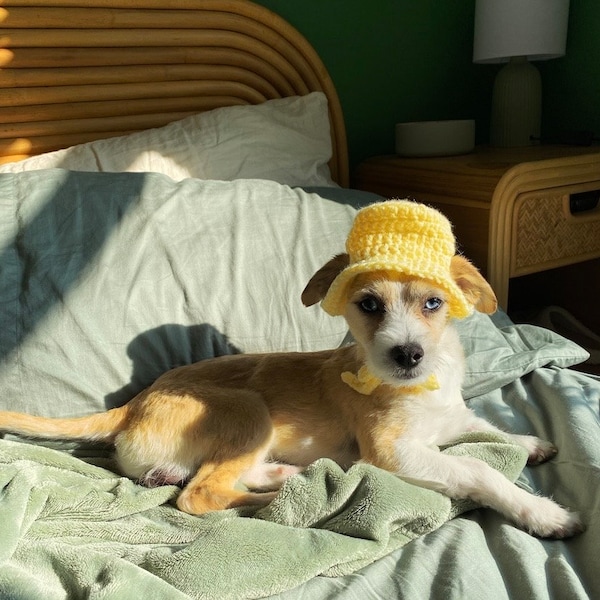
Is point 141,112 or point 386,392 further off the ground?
point 141,112

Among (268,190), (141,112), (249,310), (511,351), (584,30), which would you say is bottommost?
(511,351)

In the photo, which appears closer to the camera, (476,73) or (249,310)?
(249,310)

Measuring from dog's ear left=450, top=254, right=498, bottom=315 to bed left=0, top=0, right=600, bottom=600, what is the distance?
31 centimetres

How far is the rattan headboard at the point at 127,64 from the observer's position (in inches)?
86.8

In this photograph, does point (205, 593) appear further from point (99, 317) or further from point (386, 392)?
point (99, 317)

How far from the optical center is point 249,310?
1.83 m

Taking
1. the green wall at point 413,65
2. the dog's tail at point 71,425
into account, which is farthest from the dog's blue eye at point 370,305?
the green wall at point 413,65

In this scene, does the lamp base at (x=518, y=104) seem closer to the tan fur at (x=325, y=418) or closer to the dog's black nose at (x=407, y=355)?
the tan fur at (x=325, y=418)

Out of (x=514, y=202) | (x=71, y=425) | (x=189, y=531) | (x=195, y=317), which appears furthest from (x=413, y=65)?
(x=189, y=531)

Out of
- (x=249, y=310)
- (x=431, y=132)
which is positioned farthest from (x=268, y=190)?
(x=431, y=132)

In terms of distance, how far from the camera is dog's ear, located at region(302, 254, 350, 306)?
1.47 m

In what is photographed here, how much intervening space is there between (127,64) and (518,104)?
165 cm

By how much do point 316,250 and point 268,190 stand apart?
0.82ft

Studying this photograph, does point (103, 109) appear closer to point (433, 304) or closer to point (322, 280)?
point (322, 280)
